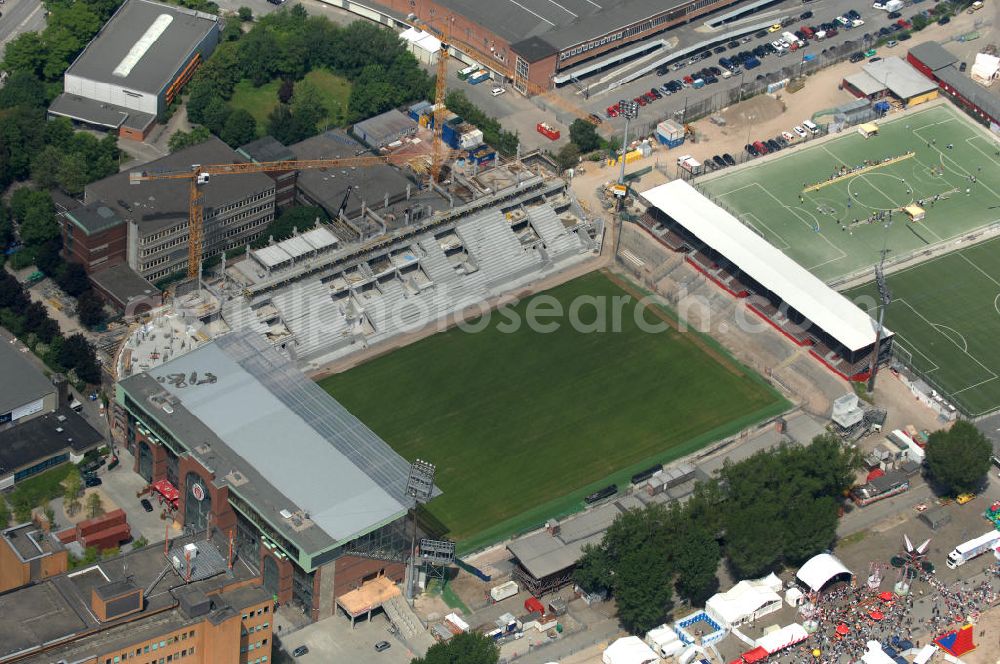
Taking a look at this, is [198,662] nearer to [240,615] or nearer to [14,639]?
[240,615]

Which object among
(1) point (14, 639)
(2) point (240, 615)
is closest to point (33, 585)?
(1) point (14, 639)

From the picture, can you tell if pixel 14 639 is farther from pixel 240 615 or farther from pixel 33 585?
pixel 240 615

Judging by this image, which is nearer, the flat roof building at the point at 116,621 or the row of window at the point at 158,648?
the flat roof building at the point at 116,621

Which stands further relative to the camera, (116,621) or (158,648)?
(116,621)

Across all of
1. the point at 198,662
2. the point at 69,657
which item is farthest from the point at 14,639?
the point at 198,662

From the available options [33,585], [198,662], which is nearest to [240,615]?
[198,662]

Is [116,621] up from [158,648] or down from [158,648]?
up

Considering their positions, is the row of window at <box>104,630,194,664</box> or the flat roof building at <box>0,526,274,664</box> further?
the row of window at <box>104,630,194,664</box>
